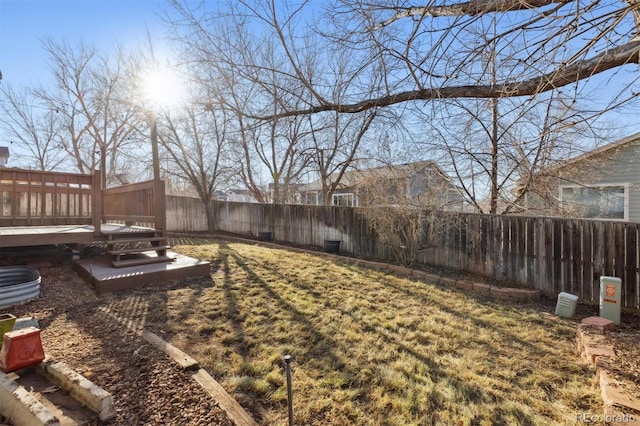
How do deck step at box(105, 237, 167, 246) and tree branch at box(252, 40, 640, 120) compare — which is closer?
tree branch at box(252, 40, 640, 120)

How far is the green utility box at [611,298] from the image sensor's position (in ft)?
10.8

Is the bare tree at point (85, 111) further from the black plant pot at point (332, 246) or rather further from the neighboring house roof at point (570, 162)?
the neighboring house roof at point (570, 162)

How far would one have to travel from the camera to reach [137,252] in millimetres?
5129

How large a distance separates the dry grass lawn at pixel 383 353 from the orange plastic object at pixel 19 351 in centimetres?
93

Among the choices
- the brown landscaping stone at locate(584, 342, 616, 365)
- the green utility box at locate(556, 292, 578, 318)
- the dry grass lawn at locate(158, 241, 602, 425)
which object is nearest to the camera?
the dry grass lawn at locate(158, 241, 602, 425)

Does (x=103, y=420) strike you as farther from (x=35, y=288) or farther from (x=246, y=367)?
(x=35, y=288)

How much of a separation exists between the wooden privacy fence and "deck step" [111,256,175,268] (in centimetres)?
407

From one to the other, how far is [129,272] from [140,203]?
5.92 ft

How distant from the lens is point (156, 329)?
289cm

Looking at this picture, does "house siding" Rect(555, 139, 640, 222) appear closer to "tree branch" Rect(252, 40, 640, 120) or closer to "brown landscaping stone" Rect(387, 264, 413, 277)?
"brown landscaping stone" Rect(387, 264, 413, 277)

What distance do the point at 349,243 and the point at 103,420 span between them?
6158 mm

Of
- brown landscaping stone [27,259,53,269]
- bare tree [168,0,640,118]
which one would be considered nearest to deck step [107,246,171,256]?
brown landscaping stone [27,259,53,269]

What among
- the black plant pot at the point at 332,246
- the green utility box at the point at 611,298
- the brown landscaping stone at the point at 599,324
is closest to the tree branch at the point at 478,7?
the brown landscaping stone at the point at 599,324

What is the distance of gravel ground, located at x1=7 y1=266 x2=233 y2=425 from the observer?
1686 millimetres
